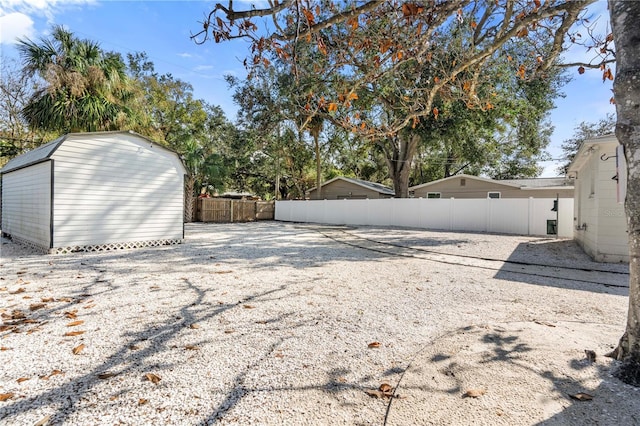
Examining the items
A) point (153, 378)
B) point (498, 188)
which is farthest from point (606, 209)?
point (498, 188)

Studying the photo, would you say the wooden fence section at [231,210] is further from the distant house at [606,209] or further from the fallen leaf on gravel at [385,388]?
the fallen leaf on gravel at [385,388]

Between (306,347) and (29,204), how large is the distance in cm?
979

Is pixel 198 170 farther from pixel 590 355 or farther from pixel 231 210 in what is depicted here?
pixel 590 355

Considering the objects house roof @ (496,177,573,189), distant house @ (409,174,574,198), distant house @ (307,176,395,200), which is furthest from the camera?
distant house @ (307,176,395,200)

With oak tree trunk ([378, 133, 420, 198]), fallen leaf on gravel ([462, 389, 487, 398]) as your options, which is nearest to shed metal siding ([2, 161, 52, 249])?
fallen leaf on gravel ([462, 389, 487, 398])

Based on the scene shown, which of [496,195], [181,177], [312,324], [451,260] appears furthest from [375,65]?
[496,195]

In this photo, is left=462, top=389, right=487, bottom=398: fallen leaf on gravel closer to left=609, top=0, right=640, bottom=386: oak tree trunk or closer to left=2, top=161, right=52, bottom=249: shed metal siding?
left=609, top=0, right=640, bottom=386: oak tree trunk

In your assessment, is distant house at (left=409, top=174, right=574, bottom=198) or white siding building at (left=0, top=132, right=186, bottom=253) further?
distant house at (left=409, top=174, right=574, bottom=198)

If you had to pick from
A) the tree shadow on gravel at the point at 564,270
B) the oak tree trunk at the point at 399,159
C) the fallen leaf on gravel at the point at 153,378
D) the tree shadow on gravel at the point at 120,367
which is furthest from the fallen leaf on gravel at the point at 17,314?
the oak tree trunk at the point at 399,159

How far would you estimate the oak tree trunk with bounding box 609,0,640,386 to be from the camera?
2021 mm

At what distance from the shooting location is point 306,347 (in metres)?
2.69

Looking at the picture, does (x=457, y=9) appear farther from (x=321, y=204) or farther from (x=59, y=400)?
(x=321, y=204)

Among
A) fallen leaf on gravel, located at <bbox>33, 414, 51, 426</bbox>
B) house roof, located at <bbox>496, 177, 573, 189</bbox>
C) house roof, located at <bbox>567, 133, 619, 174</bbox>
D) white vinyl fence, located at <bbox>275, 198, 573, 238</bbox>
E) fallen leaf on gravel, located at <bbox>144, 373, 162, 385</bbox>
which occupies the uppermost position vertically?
house roof, located at <bbox>496, 177, 573, 189</bbox>

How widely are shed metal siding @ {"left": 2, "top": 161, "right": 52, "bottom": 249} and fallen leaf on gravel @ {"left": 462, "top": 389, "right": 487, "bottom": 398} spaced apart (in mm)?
8918
